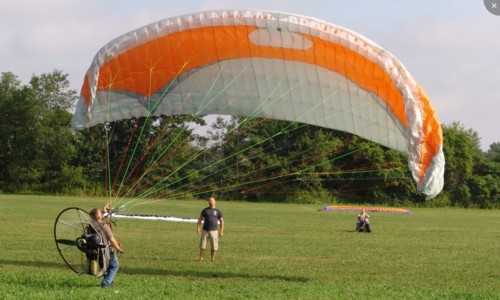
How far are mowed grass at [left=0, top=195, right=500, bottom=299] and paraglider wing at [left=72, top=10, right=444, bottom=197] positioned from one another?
1970 millimetres

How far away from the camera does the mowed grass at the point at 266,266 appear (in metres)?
10.4

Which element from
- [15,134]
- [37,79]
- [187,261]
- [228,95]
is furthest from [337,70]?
[37,79]

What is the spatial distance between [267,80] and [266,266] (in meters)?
3.21

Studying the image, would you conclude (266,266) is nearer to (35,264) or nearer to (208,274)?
(208,274)

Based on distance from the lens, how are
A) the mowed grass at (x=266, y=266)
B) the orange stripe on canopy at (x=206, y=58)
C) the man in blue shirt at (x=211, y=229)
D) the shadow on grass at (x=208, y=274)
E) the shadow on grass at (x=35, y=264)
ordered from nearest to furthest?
the mowed grass at (x=266, y=266), the orange stripe on canopy at (x=206, y=58), the shadow on grass at (x=208, y=274), the shadow on grass at (x=35, y=264), the man in blue shirt at (x=211, y=229)

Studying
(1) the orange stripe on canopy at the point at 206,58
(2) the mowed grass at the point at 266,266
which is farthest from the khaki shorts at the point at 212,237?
(1) the orange stripe on canopy at the point at 206,58

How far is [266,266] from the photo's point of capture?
549 inches

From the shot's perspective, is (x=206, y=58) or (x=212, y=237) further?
(x=212, y=237)

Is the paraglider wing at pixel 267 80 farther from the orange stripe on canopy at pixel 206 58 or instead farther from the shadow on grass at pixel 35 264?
the shadow on grass at pixel 35 264

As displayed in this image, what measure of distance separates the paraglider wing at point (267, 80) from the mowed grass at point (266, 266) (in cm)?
197

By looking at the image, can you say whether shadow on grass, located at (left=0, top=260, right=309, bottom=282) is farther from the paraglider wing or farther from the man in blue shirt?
the paraglider wing

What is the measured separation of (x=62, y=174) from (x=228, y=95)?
48371 millimetres

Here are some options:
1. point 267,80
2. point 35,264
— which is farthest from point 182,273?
point 267,80

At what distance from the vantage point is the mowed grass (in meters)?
10.4
